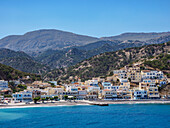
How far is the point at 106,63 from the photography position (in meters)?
183

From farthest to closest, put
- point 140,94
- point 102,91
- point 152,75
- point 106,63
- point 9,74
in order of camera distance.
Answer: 1. point 106,63
2. point 9,74
3. point 152,75
4. point 102,91
5. point 140,94

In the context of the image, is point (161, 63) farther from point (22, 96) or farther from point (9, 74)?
point (22, 96)

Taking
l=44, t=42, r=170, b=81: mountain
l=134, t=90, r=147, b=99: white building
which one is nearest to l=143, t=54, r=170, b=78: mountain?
l=44, t=42, r=170, b=81: mountain

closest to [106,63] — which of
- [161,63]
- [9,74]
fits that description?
[161,63]

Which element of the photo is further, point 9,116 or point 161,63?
point 161,63

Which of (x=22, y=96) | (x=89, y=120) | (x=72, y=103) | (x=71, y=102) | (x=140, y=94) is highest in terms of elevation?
(x=140, y=94)

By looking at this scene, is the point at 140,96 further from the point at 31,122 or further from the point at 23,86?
the point at 31,122

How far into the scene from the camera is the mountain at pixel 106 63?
17375cm

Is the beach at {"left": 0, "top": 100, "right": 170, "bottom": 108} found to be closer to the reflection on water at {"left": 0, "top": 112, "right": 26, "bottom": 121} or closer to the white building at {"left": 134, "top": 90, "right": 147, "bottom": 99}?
Result: the white building at {"left": 134, "top": 90, "right": 147, "bottom": 99}

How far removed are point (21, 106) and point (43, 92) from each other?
2166cm

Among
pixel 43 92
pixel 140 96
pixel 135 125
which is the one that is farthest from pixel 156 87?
pixel 135 125

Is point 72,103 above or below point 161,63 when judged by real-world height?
below

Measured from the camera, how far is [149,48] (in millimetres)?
192125

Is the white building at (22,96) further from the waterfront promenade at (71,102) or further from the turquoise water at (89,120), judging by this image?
the turquoise water at (89,120)
